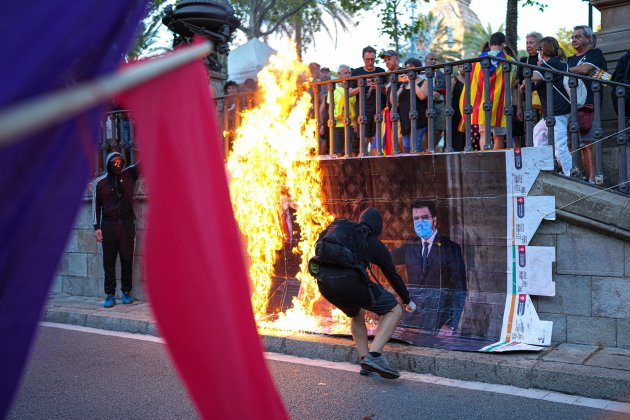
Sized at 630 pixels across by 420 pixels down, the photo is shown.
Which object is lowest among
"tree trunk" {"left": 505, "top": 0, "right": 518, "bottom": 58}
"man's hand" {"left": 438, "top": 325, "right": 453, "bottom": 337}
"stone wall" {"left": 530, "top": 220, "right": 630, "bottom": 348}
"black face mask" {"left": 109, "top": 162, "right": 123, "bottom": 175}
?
"man's hand" {"left": 438, "top": 325, "right": 453, "bottom": 337}

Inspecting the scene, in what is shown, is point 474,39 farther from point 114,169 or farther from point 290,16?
point 114,169

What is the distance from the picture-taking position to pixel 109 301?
1037cm

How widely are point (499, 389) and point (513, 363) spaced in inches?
13.4

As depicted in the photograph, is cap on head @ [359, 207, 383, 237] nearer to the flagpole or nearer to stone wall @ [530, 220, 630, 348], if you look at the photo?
stone wall @ [530, 220, 630, 348]

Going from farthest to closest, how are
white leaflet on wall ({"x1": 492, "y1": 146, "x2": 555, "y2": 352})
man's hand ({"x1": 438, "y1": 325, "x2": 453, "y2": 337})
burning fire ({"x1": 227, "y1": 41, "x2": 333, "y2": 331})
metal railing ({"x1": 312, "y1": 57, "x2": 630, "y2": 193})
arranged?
burning fire ({"x1": 227, "y1": 41, "x2": 333, "y2": 331}) → man's hand ({"x1": 438, "y1": 325, "x2": 453, "y2": 337}) → metal railing ({"x1": 312, "y1": 57, "x2": 630, "y2": 193}) → white leaflet on wall ({"x1": 492, "y1": 146, "x2": 555, "y2": 352})

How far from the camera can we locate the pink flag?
1.84 metres

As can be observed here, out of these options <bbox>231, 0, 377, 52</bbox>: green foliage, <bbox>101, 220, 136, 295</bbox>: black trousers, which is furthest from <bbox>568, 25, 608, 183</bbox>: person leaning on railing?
<bbox>231, 0, 377, 52</bbox>: green foliage

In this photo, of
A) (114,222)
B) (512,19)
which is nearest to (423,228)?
(114,222)

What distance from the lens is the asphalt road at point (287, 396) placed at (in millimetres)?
5484

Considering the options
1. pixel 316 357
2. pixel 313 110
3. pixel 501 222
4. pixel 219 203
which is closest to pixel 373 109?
pixel 313 110

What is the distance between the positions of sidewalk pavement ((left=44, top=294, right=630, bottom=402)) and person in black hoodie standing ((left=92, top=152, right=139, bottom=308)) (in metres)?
3.48

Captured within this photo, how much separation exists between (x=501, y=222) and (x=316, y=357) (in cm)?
241

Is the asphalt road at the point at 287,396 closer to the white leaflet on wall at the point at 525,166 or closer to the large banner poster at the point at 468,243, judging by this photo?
the large banner poster at the point at 468,243

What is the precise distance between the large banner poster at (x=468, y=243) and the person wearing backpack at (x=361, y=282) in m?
0.70
